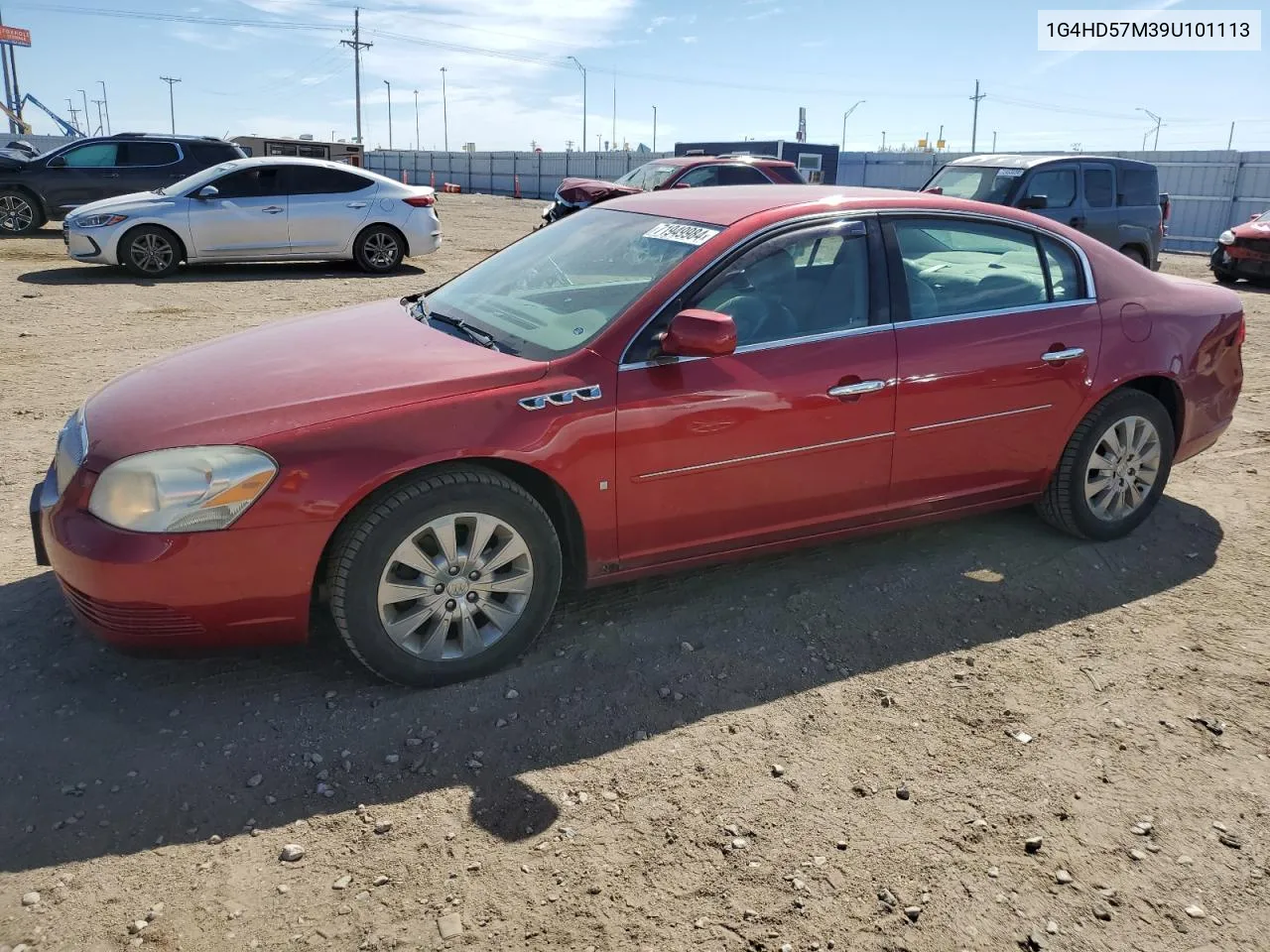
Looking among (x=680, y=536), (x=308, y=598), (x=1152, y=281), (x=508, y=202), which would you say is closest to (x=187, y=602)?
(x=308, y=598)

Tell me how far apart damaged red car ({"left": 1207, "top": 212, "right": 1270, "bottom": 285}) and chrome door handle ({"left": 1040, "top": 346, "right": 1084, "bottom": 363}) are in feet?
40.8

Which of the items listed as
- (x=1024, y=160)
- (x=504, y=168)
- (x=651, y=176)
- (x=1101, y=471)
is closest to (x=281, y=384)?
(x=1101, y=471)

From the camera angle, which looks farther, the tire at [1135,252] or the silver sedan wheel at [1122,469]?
the tire at [1135,252]

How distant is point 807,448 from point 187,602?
219 cm

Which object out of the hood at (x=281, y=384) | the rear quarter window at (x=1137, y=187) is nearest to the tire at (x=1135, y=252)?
the rear quarter window at (x=1137, y=187)

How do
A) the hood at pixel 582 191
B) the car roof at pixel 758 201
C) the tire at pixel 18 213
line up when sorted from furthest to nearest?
the hood at pixel 582 191, the tire at pixel 18 213, the car roof at pixel 758 201

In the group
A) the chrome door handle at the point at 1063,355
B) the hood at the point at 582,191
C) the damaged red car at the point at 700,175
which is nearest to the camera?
the chrome door handle at the point at 1063,355

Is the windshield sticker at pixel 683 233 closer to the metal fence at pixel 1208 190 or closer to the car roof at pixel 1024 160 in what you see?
the car roof at pixel 1024 160

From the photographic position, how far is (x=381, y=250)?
1360cm

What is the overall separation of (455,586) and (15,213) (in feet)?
53.2

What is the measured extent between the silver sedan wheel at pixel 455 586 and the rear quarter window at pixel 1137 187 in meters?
12.0

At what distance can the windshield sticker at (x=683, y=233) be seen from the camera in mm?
3756

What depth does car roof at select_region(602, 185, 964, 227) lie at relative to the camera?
3.93 meters

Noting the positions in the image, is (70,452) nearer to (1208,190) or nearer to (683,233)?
(683,233)
